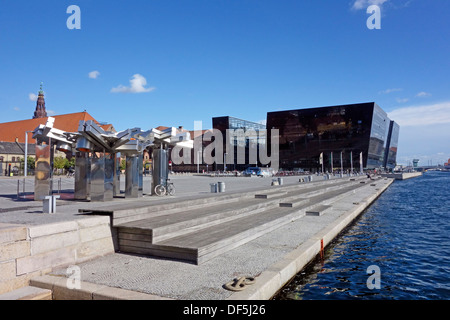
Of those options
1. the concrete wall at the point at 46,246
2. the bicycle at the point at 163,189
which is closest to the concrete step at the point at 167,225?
the concrete wall at the point at 46,246

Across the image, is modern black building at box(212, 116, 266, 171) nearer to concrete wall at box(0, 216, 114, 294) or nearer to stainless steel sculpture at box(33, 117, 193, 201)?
stainless steel sculpture at box(33, 117, 193, 201)

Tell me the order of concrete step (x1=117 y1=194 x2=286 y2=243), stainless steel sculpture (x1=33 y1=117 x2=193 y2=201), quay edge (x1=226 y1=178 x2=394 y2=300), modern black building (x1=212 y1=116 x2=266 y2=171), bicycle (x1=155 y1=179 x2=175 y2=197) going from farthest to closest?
modern black building (x1=212 y1=116 x2=266 y2=171), bicycle (x1=155 y1=179 x2=175 y2=197), stainless steel sculpture (x1=33 y1=117 x2=193 y2=201), concrete step (x1=117 y1=194 x2=286 y2=243), quay edge (x1=226 y1=178 x2=394 y2=300)

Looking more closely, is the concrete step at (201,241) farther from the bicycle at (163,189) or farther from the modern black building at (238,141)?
the modern black building at (238,141)

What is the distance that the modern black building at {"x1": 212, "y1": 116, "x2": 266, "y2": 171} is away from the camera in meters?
112

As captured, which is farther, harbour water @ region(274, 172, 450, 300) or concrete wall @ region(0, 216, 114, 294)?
harbour water @ region(274, 172, 450, 300)

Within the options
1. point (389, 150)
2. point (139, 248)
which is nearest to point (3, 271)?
point (139, 248)

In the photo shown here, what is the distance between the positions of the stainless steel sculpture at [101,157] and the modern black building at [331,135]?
88176 mm

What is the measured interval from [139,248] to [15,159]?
9203 centimetres

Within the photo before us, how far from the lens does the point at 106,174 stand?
13195 mm

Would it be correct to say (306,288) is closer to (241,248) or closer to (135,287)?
(241,248)

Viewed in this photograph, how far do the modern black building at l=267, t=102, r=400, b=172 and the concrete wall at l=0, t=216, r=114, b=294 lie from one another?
97.2m

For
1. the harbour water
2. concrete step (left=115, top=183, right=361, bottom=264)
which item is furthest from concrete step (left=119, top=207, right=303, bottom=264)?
the harbour water
